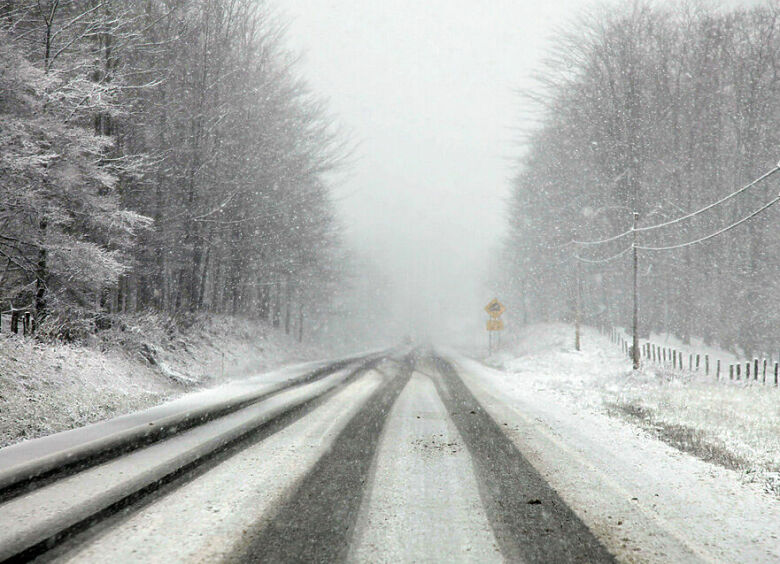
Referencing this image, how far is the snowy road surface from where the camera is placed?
279cm

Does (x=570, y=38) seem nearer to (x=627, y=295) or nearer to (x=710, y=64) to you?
(x=710, y=64)

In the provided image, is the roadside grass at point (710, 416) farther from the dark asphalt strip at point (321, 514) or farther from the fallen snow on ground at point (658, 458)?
the dark asphalt strip at point (321, 514)

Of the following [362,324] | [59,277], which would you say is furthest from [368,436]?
[362,324]

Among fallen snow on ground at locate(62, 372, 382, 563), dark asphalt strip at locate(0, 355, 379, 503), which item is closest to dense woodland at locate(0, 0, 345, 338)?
dark asphalt strip at locate(0, 355, 379, 503)

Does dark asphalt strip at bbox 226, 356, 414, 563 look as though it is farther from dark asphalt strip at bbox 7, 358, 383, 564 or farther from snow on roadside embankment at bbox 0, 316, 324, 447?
snow on roadside embankment at bbox 0, 316, 324, 447

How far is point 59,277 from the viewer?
9609mm

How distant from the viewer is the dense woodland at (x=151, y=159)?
8828 millimetres

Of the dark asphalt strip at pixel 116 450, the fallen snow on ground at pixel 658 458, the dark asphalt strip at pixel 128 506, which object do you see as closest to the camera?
the dark asphalt strip at pixel 128 506

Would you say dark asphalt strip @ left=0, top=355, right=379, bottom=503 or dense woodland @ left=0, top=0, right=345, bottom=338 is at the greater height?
dense woodland @ left=0, top=0, right=345, bottom=338

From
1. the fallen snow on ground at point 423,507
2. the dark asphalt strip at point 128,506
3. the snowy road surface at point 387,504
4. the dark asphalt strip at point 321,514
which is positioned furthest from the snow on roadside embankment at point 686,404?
the dark asphalt strip at point 128,506

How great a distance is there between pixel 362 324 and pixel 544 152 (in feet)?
141

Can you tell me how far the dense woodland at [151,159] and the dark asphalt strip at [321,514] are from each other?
7199mm

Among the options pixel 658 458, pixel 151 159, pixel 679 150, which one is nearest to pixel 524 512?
pixel 658 458

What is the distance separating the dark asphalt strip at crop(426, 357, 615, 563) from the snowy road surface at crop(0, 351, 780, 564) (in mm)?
15
